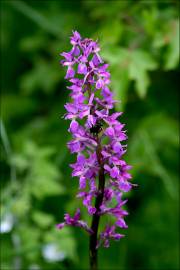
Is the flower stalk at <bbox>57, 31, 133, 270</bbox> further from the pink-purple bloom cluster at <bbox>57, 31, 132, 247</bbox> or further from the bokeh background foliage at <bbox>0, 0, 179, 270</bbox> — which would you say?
the bokeh background foliage at <bbox>0, 0, 179, 270</bbox>

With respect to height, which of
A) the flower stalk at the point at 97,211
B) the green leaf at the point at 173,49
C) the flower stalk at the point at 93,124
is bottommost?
the flower stalk at the point at 97,211

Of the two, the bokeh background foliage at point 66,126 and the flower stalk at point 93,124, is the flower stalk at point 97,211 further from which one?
the bokeh background foliage at point 66,126

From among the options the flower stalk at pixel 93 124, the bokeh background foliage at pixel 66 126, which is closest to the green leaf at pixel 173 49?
the bokeh background foliage at pixel 66 126

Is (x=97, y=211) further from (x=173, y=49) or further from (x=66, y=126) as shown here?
(x=66, y=126)

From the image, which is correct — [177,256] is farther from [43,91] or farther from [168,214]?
[43,91]

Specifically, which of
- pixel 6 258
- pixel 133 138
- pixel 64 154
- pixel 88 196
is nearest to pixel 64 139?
pixel 64 154

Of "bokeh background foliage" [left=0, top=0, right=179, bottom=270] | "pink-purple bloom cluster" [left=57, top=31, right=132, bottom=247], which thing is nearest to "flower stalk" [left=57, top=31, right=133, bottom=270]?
"pink-purple bloom cluster" [left=57, top=31, right=132, bottom=247]

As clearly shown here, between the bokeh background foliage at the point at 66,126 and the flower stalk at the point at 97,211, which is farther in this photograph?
the bokeh background foliage at the point at 66,126

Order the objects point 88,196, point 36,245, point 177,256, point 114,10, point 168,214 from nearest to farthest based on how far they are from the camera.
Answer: point 88,196 → point 36,245 → point 114,10 → point 177,256 → point 168,214
